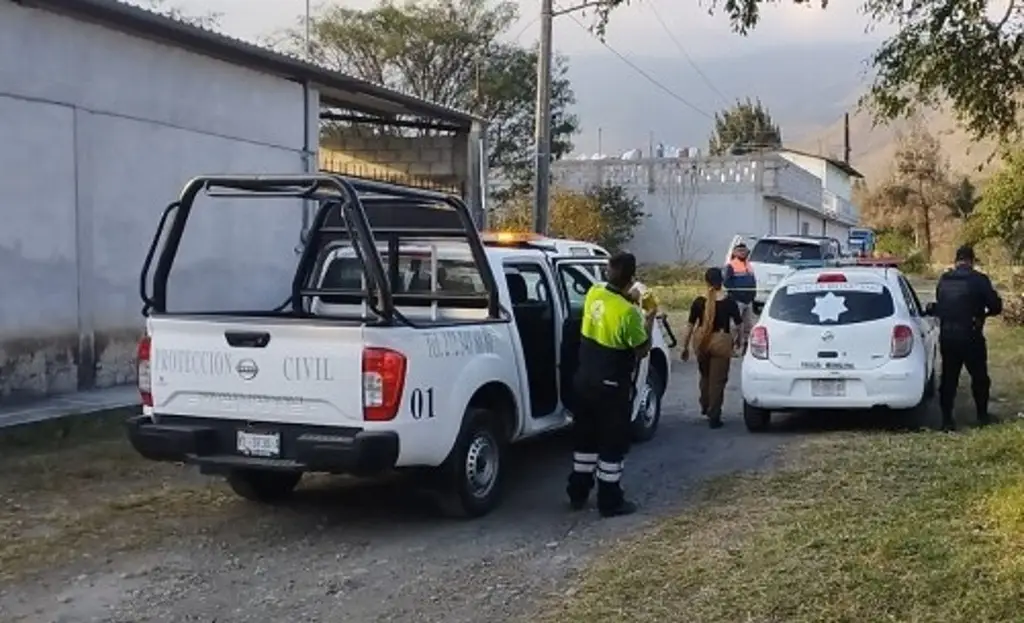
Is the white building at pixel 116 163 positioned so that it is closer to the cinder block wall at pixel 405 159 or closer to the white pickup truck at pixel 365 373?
the cinder block wall at pixel 405 159

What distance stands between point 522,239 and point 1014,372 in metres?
8.75

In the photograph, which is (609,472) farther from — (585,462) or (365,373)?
(365,373)

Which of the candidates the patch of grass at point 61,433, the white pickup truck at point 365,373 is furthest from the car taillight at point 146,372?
the patch of grass at point 61,433

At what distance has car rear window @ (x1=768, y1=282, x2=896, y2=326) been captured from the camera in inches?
438

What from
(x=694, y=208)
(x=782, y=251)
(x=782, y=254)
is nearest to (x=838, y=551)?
(x=782, y=254)

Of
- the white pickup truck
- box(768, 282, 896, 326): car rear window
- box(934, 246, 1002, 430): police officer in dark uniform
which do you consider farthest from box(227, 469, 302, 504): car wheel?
box(934, 246, 1002, 430): police officer in dark uniform

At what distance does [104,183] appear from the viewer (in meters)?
13.5

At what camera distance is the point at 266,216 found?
53.6 ft

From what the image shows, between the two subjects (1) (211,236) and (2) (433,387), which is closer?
(2) (433,387)

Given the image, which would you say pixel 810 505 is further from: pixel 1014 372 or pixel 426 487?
pixel 1014 372

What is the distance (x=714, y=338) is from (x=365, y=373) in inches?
212

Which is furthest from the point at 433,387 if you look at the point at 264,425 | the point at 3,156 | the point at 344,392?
the point at 3,156

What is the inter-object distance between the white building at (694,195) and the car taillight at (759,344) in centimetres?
2836

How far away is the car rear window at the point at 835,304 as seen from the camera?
11.1 meters
